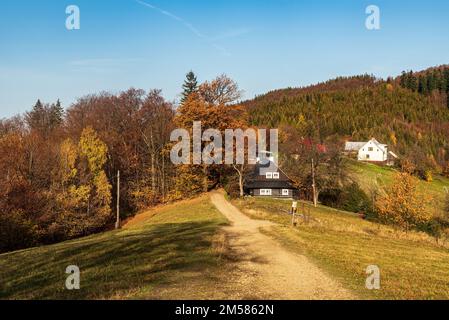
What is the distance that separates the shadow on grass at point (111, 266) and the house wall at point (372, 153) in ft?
341

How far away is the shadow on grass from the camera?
1284 cm

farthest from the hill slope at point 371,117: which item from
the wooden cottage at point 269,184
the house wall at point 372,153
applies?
the wooden cottage at point 269,184

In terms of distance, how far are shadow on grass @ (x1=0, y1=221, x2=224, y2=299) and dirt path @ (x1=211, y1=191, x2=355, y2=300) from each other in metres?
1.60

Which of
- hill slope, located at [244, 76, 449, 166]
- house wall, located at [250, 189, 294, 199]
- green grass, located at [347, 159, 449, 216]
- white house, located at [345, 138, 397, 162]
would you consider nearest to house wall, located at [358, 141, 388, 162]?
white house, located at [345, 138, 397, 162]

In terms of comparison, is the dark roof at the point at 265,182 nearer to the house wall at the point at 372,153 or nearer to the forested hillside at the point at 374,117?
the forested hillside at the point at 374,117

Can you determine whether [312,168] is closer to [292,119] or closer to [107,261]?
[107,261]

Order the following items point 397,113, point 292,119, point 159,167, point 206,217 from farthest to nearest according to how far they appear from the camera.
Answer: point 397,113
point 292,119
point 159,167
point 206,217

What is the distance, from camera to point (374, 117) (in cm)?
16212

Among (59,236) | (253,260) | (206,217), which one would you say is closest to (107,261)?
(253,260)

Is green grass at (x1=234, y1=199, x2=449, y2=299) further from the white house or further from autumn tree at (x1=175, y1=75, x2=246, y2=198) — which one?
the white house

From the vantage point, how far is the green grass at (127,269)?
12.3 meters

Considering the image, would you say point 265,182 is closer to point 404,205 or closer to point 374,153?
point 404,205

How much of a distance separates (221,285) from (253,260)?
4.71 metres

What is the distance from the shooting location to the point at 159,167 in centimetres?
6275
